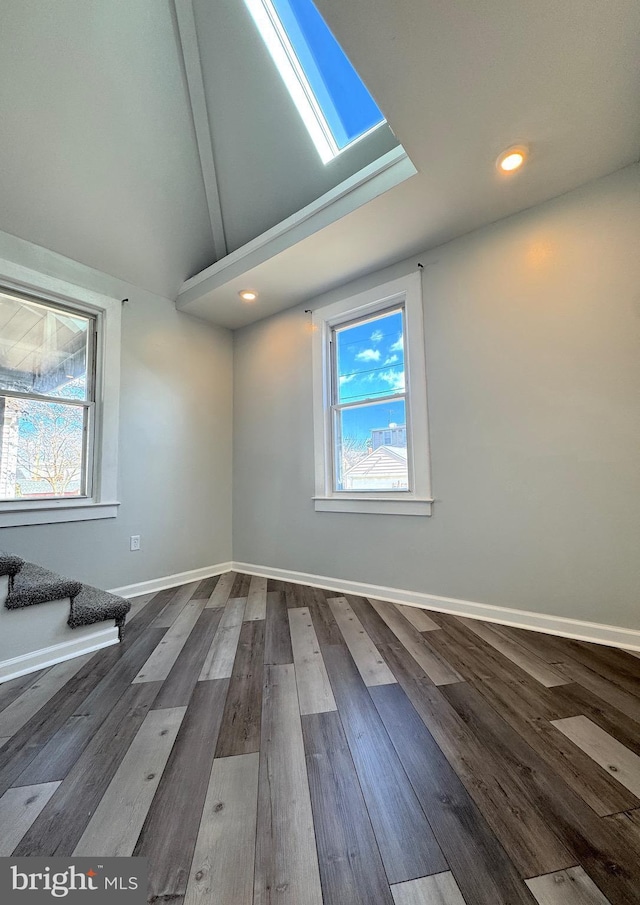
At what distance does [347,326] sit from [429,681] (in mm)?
2566

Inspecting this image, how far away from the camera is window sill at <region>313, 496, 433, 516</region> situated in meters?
2.52

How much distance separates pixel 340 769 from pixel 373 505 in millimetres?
1776

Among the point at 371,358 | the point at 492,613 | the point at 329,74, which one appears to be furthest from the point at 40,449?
the point at 329,74

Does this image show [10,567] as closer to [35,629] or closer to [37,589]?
[37,589]

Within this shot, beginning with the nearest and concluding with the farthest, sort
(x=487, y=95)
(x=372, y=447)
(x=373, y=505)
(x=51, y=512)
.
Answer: (x=487, y=95), (x=51, y=512), (x=373, y=505), (x=372, y=447)

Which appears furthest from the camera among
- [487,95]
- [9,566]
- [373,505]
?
[373,505]

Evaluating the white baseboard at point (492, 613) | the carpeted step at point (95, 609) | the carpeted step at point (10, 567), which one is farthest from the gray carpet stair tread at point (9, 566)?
the white baseboard at point (492, 613)

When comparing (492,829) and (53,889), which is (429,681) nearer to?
(492,829)

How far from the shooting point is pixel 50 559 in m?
2.43

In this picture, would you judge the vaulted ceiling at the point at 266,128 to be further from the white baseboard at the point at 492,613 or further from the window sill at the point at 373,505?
the white baseboard at the point at 492,613

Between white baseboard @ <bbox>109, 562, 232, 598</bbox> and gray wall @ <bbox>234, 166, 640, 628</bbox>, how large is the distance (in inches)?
51.5

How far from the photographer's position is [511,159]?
72.1 inches

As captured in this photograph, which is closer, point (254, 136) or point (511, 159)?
point (511, 159)

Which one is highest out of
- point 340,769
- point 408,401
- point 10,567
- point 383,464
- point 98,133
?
point 98,133
